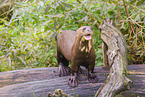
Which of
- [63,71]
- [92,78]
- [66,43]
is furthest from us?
[63,71]

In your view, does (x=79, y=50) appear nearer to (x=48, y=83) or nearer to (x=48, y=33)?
(x=48, y=83)

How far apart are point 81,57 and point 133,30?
1.37 metres

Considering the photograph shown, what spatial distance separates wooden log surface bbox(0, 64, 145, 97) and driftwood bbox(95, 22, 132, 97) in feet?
0.90

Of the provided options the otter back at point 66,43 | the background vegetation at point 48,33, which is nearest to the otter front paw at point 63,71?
the otter back at point 66,43

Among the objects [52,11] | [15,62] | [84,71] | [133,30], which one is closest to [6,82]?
[84,71]

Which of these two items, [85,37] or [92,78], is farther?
[92,78]

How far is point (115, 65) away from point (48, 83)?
76 centimetres

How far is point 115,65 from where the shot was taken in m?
1.49

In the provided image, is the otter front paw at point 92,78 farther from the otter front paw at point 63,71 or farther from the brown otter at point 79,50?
the otter front paw at point 63,71

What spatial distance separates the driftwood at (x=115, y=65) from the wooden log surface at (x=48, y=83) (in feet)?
0.90

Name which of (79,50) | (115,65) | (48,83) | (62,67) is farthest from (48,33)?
(115,65)

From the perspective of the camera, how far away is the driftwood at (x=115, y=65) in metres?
1.29

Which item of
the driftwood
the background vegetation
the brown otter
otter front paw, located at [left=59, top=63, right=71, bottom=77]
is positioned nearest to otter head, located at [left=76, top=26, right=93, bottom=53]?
the brown otter

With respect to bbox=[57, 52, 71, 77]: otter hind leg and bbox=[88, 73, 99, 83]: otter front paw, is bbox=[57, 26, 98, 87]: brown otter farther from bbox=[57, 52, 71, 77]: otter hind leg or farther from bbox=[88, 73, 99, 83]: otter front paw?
bbox=[57, 52, 71, 77]: otter hind leg
